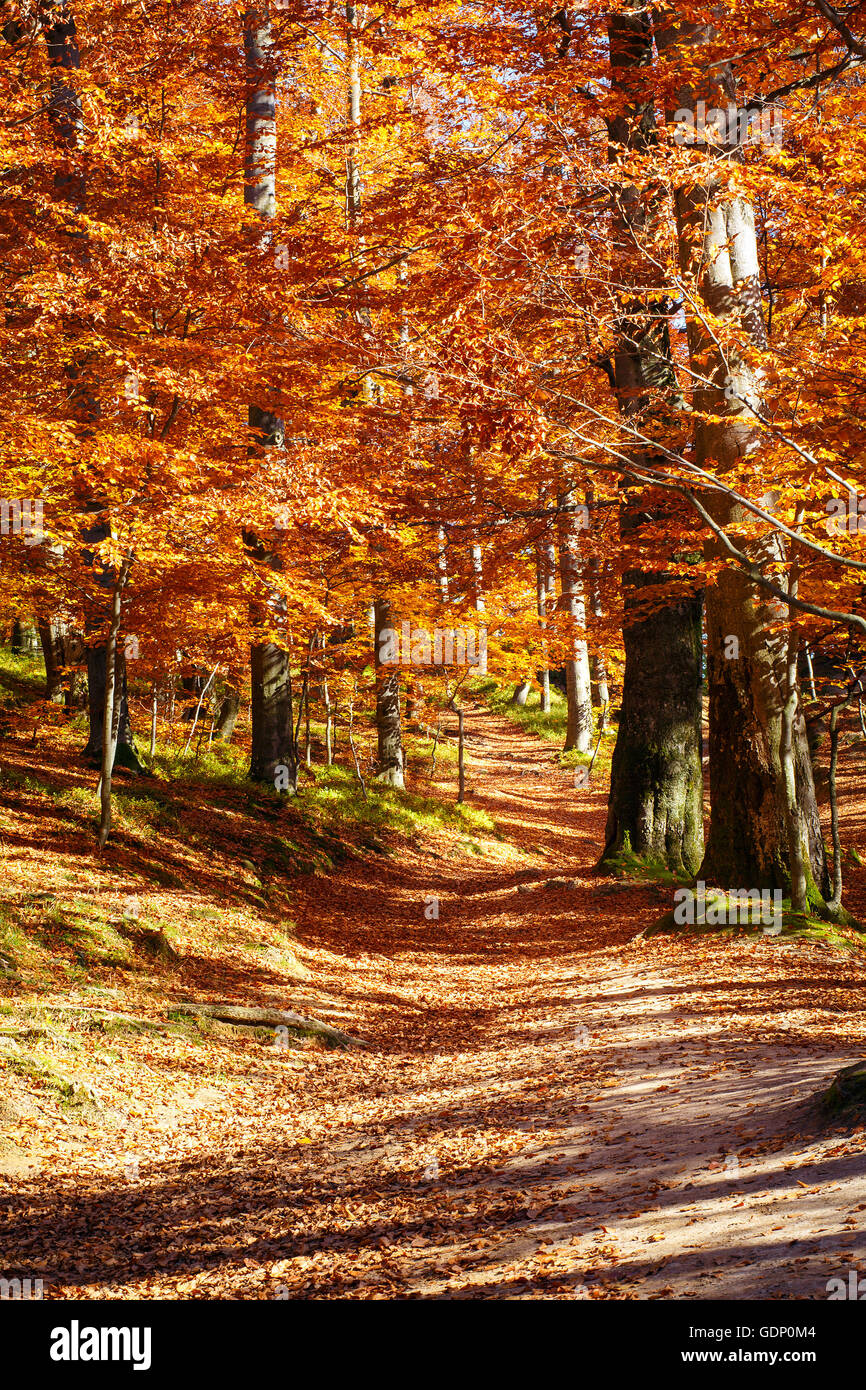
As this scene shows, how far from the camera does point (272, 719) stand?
14250 mm

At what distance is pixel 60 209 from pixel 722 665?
25.0ft

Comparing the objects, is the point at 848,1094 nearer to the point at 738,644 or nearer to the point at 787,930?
the point at 787,930

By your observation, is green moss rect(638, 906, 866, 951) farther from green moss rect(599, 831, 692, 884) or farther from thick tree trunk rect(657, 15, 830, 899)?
green moss rect(599, 831, 692, 884)

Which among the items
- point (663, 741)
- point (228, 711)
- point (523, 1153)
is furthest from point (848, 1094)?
point (228, 711)

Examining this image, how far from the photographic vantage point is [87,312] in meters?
8.63

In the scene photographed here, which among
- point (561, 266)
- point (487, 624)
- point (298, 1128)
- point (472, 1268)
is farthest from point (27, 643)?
point (472, 1268)

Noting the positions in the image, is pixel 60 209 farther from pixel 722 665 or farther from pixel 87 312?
pixel 722 665

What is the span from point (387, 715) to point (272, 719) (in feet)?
13.8

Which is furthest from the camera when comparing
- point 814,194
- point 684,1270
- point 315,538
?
point 315,538

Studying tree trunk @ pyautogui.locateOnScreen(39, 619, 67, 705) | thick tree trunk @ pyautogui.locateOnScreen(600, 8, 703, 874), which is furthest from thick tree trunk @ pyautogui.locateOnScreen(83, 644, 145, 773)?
thick tree trunk @ pyautogui.locateOnScreen(600, 8, 703, 874)

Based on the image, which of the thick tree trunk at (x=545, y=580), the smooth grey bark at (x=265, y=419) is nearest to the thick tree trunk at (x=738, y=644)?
the thick tree trunk at (x=545, y=580)

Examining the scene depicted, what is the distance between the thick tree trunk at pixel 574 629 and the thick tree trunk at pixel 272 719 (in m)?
4.33

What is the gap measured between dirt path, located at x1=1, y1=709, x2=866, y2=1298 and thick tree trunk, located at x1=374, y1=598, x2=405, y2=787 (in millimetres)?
8400

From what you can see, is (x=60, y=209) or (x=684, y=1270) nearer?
(x=684, y=1270)
